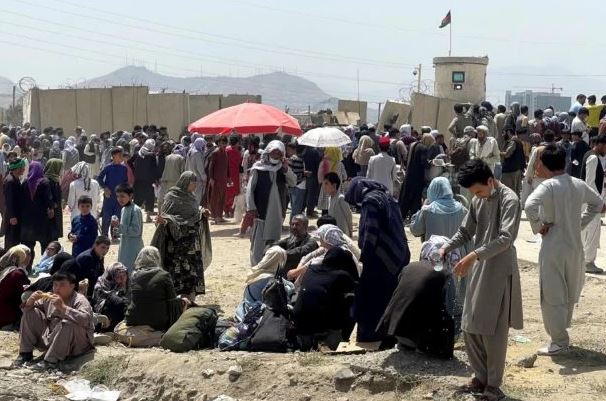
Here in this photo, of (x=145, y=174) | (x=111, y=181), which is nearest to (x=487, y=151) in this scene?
(x=111, y=181)

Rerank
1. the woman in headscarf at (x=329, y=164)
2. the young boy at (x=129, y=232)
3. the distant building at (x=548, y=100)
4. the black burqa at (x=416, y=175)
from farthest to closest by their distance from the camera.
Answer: the distant building at (x=548, y=100), the black burqa at (x=416, y=175), the woman in headscarf at (x=329, y=164), the young boy at (x=129, y=232)

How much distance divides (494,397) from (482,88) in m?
21.8

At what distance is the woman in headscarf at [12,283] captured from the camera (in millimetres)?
8227

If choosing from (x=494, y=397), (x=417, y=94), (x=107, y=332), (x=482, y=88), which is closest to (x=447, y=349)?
(x=494, y=397)

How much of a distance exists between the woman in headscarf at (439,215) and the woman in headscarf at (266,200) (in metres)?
2.73

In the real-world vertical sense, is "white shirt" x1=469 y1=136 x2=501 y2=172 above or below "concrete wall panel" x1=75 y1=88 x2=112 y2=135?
below

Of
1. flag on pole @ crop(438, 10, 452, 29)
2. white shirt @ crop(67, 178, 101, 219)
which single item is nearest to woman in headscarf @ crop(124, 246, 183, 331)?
white shirt @ crop(67, 178, 101, 219)

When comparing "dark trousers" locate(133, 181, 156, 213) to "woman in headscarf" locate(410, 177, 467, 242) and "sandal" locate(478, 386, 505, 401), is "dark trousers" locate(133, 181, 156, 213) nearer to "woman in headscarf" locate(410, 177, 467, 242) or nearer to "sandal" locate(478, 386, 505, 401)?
"woman in headscarf" locate(410, 177, 467, 242)

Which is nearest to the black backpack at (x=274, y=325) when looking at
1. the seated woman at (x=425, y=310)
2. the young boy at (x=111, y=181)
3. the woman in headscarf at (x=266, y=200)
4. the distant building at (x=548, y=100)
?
the seated woman at (x=425, y=310)

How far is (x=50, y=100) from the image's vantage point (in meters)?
28.6

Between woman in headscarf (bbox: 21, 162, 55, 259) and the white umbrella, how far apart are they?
412 centimetres

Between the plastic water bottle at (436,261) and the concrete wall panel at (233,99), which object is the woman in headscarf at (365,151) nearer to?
the plastic water bottle at (436,261)

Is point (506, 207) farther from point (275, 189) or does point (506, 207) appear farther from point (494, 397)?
point (275, 189)

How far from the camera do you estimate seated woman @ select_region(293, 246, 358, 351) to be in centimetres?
707
